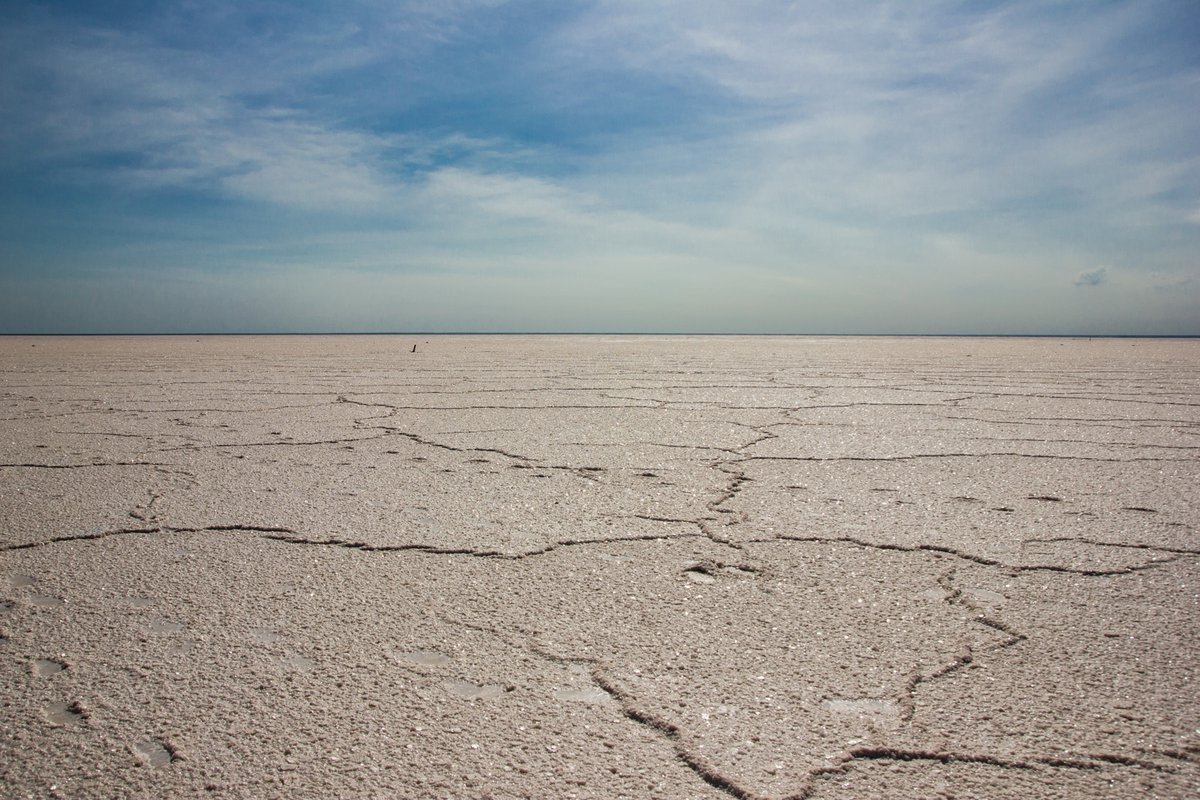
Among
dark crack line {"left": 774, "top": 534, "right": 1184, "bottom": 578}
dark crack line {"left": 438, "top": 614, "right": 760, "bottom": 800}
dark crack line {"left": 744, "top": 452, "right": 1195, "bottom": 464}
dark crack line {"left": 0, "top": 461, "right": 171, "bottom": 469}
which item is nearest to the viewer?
dark crack line {"left": 438, "top": 614, "right": 760, "bottom": 800}

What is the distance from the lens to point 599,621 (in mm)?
1471

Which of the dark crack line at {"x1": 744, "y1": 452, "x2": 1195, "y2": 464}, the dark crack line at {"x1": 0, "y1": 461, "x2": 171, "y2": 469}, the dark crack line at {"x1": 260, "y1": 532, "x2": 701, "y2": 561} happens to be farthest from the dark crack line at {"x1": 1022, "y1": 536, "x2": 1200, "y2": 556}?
the dark crack line at {"x1": 0, "y1": 461, "x2": 171, "y2": 469}

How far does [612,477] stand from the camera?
2.73 metres

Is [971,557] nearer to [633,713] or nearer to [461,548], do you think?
[633,713]

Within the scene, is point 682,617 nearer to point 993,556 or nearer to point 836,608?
point 836,608

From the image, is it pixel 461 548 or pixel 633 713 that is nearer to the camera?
pixel 633 713

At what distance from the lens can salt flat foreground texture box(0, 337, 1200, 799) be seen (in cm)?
102

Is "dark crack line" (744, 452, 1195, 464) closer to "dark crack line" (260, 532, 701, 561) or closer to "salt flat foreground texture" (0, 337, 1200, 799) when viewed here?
"salt flat foreground texture" (0, 337, 1200, 799)

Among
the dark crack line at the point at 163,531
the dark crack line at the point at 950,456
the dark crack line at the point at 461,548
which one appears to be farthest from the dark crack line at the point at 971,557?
the dark crack line at the point at 163,531

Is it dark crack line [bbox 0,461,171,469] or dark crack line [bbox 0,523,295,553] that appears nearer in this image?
dark crack line [bbox 0,523,295,553]

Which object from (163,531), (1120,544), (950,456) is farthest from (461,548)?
(950,456)

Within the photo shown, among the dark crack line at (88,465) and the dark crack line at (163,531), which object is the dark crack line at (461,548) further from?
the dark crack line at (88,465)

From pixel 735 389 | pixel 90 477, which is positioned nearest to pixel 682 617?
pixel 90 477

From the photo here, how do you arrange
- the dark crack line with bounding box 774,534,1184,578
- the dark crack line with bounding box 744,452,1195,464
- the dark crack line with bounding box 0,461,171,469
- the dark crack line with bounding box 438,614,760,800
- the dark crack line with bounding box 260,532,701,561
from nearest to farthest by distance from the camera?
the dark crack line with bounding box 438,614,760,800, the dark crack line with bounding box 774,534,1184,578, the dark crack line with bounding box 260,532,701,561, the dark crack line with bounding box 0,461,171,469, the dark crack line with bounding box 744,452,1195,464
